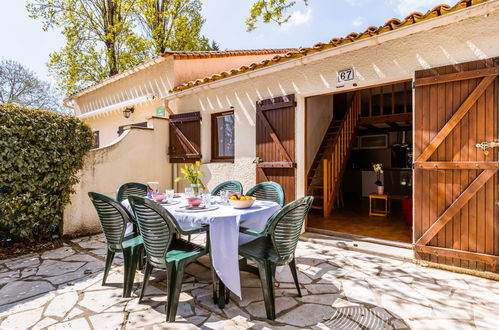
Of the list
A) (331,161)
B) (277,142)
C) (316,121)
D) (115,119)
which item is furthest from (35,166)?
(316,121)

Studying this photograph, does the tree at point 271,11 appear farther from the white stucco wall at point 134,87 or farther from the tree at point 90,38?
the tree at point 90,38

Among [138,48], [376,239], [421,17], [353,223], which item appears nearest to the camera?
[421,17]

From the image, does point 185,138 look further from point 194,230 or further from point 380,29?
point 380,29

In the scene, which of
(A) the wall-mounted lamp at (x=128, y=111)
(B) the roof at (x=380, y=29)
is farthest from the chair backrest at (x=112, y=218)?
(A) the wall-mounted lamp at (x=128, y=111)

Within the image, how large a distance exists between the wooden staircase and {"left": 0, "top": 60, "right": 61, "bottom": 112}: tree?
Answer: 20.5 m

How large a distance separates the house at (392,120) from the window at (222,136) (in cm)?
3

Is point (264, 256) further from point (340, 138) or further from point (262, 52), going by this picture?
point (262, 52)

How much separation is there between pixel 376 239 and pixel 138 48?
44.5ft

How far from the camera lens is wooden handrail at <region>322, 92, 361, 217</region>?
21.2 feet

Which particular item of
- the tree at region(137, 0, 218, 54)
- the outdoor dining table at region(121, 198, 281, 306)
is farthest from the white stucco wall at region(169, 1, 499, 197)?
the tree at region(137, 0, 218, 54)

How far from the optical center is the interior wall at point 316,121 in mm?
6844

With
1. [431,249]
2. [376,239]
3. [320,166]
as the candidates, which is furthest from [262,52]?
[431,249]

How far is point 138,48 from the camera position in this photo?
1329cm

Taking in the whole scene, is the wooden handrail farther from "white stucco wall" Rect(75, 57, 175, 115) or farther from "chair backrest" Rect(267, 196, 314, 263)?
"white stucco wall" Rect(75, 57, 175, 115)
